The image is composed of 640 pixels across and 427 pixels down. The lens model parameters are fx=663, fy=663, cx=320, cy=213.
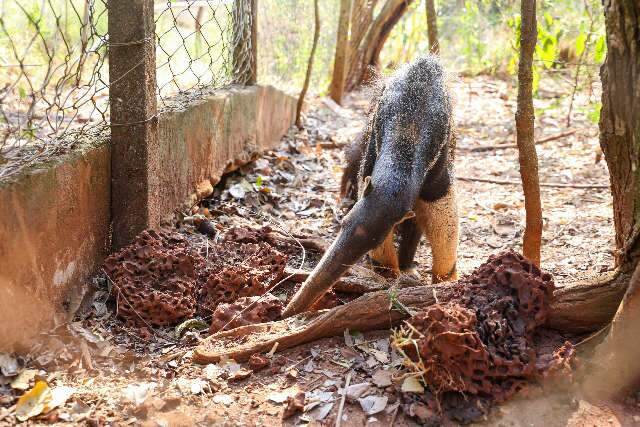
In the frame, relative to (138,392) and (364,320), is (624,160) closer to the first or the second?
(364,320)

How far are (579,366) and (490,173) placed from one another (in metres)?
4.83

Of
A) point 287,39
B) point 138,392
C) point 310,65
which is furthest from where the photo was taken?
point 310,65

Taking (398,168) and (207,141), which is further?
(207,141)

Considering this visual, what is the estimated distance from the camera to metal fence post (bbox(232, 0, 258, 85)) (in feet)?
19.4

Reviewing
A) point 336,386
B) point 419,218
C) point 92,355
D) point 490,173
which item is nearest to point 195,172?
point 419,218

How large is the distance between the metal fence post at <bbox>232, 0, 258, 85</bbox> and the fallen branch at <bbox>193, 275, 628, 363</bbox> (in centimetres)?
347

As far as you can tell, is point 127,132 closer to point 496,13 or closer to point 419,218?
point 419,218

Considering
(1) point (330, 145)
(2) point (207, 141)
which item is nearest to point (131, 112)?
(2) point (207, 141)

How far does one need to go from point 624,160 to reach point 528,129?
88cm

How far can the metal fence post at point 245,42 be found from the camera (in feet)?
19.4

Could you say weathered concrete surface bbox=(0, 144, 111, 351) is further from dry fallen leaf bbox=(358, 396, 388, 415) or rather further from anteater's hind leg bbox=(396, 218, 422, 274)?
anteater's hind leg bbox=(396, 218, 422, 274)

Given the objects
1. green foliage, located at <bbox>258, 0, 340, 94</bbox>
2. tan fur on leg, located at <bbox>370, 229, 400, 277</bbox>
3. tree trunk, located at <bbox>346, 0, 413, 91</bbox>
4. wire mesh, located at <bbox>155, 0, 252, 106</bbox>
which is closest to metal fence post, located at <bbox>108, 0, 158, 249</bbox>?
wire mesh, located at <bbox>155, 0, 252, 106</bbox>

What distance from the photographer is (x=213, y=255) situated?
13.2 ft

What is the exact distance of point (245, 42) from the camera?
616 centimetres
